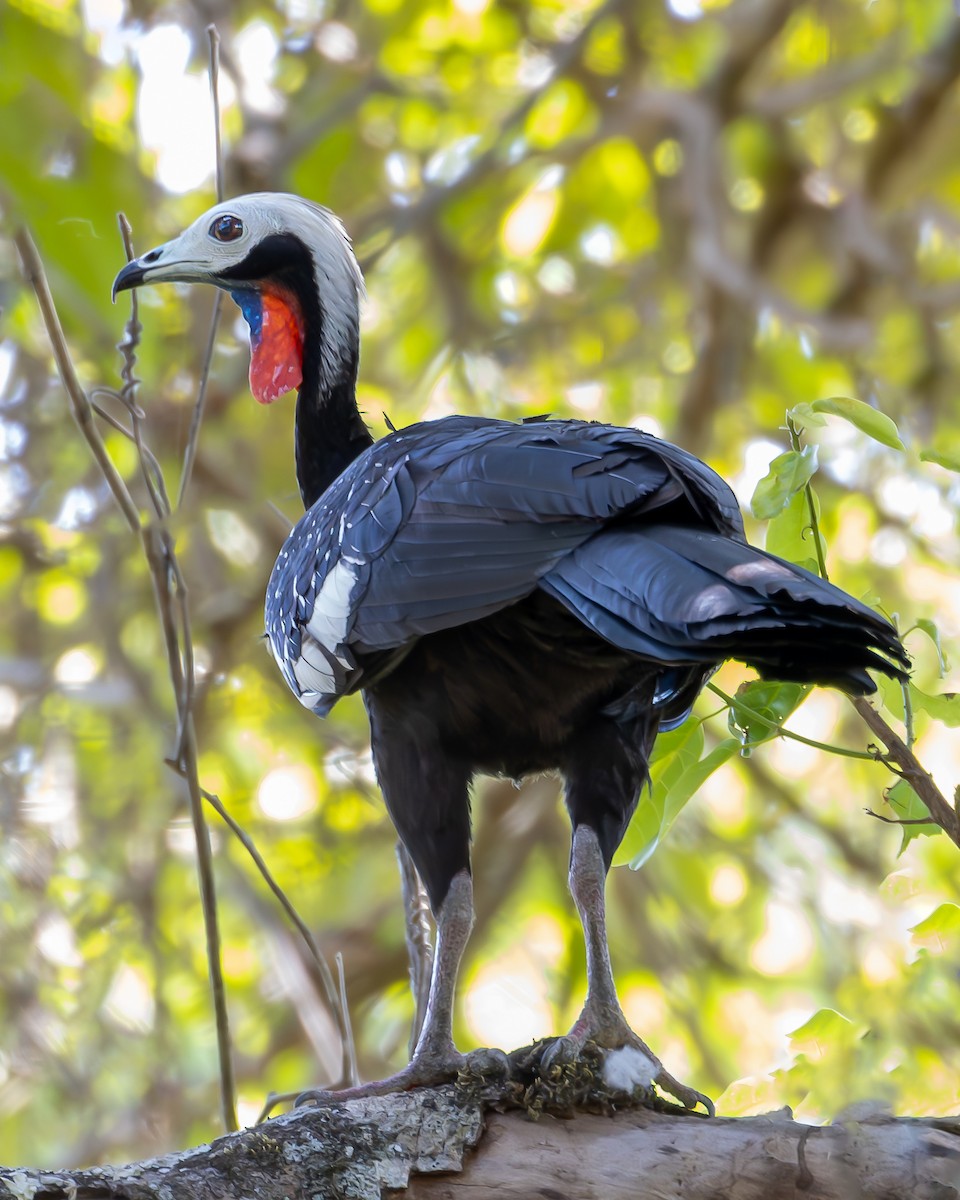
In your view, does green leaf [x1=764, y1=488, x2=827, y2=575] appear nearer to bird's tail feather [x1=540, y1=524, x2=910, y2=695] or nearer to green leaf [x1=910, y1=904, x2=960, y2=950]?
bird's tail feather [x1=540, y1=524, x2=910, y2=695]

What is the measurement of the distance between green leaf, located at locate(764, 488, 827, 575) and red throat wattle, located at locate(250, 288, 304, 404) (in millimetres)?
Answer: 1579

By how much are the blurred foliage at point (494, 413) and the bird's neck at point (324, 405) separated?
763 millimetres

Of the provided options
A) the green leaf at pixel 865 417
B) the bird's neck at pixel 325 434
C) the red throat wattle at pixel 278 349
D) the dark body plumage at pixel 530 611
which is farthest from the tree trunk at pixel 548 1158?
the red throat wattle at pixel 278 349

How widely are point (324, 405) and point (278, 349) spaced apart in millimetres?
214

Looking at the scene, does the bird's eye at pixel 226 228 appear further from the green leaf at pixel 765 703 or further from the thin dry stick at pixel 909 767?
the green leaf at pixel 765 703

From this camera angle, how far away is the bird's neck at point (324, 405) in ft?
12.8

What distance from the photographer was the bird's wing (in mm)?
2635

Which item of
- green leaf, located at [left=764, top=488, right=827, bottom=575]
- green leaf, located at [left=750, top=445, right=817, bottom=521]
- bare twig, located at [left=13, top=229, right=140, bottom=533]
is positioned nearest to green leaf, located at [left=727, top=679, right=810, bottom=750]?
green leaf, located at [left=764, top=488, right=827, bottom=575]

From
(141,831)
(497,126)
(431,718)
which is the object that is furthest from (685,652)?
(497,126)

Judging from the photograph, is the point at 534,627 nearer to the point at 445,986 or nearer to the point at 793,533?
the point at 793,533

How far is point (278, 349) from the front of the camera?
3961 mm

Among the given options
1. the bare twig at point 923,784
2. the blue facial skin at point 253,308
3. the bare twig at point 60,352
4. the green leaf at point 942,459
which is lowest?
the bare twig at point 923,784

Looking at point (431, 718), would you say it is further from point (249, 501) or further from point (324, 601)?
point (249, 501)

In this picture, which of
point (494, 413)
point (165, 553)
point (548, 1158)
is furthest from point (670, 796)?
point (494, 413)
